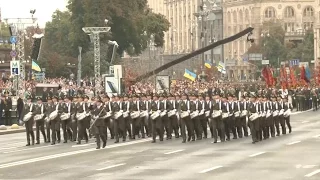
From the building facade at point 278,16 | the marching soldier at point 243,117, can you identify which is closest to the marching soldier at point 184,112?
the marching soldier at point 243,117

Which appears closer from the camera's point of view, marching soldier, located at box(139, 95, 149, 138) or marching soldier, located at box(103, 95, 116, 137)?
marching soldier, located at box(103, 95, 116, 137)

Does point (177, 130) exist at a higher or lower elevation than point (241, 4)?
lower

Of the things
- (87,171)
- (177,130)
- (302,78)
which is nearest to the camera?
(87,171)

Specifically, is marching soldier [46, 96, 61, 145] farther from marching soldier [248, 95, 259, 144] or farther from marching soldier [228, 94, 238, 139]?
marching soldier [248, 95, 259, 144]

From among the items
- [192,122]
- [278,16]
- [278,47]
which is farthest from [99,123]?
[278,16]

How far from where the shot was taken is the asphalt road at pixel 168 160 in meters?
27.0

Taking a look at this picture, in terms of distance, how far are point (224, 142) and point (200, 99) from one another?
230cm

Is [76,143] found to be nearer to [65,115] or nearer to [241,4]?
[65,115]

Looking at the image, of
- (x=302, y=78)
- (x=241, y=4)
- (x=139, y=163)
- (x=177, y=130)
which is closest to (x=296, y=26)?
(x=241, y=4)

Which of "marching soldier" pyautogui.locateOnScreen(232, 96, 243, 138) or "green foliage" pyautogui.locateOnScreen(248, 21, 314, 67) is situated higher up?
"green foliage" pyautogui.locateOnScreen(248, 21, 314, 67)

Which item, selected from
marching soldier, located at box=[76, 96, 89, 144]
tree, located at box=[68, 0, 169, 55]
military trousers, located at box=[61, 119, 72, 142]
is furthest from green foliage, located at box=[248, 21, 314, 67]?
marching soldier, located at box=[76, 96, 89, 144]

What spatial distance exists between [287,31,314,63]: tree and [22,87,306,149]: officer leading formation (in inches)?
4320

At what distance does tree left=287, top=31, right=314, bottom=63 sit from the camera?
15325 centimetres

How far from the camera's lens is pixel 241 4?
18812cm
